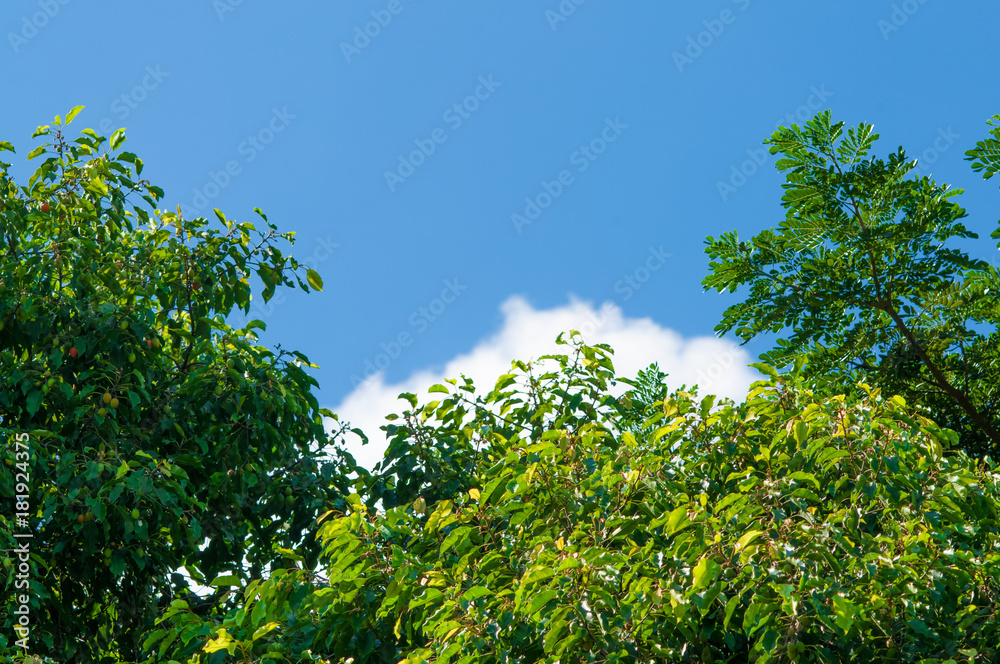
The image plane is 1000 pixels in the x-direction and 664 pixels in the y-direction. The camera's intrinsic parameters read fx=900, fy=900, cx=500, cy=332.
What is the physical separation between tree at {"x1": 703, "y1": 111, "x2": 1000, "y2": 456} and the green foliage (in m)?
4.20

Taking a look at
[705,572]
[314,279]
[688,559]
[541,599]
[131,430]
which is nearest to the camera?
[705,572]

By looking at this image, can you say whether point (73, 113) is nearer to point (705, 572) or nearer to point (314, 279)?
point (314, 279)

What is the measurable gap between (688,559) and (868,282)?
6392 mm

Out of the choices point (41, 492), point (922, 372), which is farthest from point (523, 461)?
point (922, 372)

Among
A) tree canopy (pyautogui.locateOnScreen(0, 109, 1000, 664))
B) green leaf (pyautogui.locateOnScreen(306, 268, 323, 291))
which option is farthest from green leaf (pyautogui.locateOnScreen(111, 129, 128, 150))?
green leaf (pyautogui.locateOnScreen(306, 268, 323, 291))

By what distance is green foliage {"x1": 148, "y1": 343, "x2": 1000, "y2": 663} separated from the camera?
394 cm

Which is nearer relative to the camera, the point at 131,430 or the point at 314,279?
the point at 131,430

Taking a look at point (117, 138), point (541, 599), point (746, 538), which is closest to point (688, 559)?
point (746, 538)

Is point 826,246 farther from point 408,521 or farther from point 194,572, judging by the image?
point 194,572

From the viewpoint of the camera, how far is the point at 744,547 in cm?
394

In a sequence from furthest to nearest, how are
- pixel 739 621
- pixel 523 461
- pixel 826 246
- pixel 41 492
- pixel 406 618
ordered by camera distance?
1. pixel 826 246
2. pixel 41 492
3. pixel 523 461
4. pixel 406 618
5. pixel 739 621

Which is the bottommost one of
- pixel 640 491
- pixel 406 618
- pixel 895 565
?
pixel 895 565

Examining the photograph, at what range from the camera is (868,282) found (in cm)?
960

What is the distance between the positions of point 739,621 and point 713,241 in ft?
20.1
